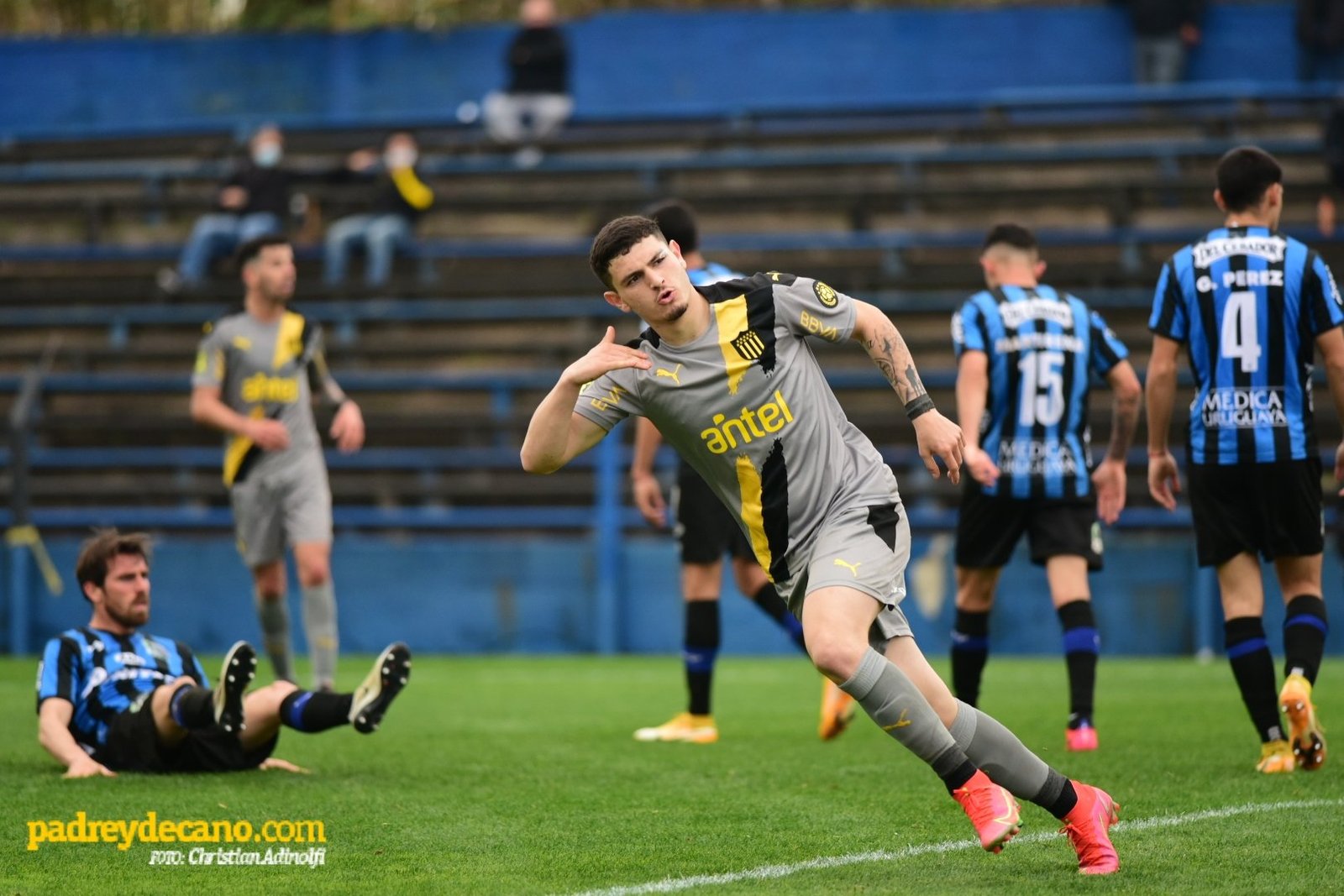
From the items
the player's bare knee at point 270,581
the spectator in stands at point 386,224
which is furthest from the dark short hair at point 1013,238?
the spectator in stands at point 386,224

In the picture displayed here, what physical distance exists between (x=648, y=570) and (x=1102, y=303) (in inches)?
171

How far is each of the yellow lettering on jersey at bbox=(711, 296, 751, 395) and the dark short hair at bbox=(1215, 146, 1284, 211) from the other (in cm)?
246

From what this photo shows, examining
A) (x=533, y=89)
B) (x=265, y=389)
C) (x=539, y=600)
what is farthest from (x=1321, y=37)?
(x=265, y=389)

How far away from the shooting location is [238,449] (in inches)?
366

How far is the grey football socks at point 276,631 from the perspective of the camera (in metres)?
9.23

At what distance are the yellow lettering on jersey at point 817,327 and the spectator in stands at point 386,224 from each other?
11.6m

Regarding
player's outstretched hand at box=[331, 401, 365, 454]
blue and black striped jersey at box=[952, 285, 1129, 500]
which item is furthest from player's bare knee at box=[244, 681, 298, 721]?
blue and black striped jersey at box=[952, 285, 1129, 500]

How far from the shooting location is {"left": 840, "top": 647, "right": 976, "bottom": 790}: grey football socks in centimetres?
451

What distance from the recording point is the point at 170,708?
639 cm

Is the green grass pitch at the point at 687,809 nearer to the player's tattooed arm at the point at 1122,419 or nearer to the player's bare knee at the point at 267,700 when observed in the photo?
the player's bare knee at the point at 267,700

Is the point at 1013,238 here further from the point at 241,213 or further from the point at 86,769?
the point at 241,213

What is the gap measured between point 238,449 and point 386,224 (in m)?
7.48

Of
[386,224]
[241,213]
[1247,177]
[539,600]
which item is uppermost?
[241,213]

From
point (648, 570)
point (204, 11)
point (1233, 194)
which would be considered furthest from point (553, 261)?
point (1233, 194)
